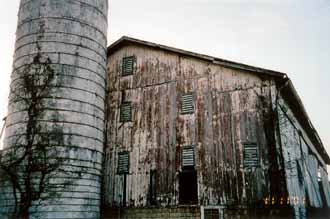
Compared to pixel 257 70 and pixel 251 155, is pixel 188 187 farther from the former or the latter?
pixel 257 70

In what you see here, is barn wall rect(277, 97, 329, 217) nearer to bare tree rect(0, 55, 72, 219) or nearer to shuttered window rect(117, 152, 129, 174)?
shuttered window rect(117, 152, 129, 174)

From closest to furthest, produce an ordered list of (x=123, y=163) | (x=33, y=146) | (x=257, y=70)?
(x=33, y=146), (x=257, y=70), (x=123, y=163)

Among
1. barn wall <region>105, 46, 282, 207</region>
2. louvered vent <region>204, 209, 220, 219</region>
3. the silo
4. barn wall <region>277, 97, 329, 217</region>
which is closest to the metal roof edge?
barn wall <region>105, 46, 282, 207</region>

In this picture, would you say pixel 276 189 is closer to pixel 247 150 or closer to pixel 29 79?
pixel 247 150

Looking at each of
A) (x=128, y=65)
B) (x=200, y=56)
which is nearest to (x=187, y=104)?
(x=200, y=56)

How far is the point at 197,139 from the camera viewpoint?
1393cm

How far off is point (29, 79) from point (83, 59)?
1970mm

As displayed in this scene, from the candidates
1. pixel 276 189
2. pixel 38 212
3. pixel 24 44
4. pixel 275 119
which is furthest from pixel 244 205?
pixel 24 44

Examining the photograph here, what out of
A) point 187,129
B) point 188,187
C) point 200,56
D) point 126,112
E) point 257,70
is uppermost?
point 200,56

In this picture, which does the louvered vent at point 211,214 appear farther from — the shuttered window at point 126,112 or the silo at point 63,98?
the shuttered window at point 126,112

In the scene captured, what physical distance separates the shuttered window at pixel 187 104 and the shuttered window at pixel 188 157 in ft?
5.14

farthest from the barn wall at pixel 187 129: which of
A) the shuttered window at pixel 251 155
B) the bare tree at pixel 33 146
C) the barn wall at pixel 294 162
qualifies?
the bare tree at pixel 33 146

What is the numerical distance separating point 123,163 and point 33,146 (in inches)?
190

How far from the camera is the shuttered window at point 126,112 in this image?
15453 mm
